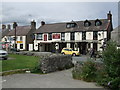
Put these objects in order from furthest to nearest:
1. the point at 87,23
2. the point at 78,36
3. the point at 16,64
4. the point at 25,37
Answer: the point at 25,37 → the point at 87,23 → the point at 78,36 → the point at 16,64

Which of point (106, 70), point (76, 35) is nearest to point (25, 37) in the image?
point (76, 35)

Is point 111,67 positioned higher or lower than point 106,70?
higher

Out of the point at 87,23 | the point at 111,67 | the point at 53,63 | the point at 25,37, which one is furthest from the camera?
the point at 25,37

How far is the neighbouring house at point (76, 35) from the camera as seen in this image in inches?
1374

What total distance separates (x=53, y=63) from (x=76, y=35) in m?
25.8

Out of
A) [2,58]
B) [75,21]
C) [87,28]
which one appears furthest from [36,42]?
[2,58]

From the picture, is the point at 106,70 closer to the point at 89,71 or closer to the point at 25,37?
Answer: the point at 89,71

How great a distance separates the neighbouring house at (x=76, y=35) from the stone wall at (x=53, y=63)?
19.7 meters

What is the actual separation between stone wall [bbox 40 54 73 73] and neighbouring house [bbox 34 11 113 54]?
1971cm

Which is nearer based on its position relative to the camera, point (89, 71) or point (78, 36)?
point (89, 71)

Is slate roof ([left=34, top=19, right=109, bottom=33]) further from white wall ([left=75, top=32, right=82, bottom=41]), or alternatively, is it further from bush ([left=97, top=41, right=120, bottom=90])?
bush ([left=97, top=41, right=120, bottom=90])

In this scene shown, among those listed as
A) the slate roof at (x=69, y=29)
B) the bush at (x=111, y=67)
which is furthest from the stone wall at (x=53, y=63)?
the slate roof at (x=69, y=29)

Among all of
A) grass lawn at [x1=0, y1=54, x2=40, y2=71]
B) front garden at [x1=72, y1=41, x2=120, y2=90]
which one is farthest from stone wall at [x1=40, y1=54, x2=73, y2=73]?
front garden at [x1=72, y1=41, x2=120, y2=90]

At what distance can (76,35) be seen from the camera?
3769cm
